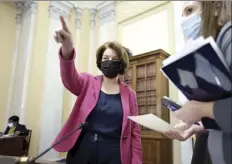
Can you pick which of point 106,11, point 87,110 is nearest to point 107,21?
point 106,11

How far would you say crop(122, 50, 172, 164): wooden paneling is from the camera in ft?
10.00

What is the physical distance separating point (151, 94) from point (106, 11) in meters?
2.41

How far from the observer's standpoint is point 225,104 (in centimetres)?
56

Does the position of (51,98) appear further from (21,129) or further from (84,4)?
(84,4)

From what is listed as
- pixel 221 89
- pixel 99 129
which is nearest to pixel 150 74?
pixel 99 129

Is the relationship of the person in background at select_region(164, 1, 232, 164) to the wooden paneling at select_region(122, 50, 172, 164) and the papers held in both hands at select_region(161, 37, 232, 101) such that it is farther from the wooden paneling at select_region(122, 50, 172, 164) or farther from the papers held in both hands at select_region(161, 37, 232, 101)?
the wooden paneling at select_region(122, 50, 172, 164)

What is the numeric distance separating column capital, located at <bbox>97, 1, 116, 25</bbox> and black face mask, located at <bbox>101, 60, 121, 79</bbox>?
142 inches

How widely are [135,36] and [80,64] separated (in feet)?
4.60

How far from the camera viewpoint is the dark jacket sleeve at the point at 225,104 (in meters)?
0.55

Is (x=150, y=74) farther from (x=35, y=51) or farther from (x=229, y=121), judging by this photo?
(x=229, y=121)

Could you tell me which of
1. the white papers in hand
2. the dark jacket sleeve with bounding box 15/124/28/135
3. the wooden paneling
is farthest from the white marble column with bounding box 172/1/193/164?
the dark jacket sleeve with bounding box 15/124/28/135

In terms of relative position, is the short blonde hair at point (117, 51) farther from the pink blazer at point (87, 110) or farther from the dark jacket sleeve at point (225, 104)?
the dark jacket sleeve at point (225, 104)

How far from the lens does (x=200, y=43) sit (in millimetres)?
554

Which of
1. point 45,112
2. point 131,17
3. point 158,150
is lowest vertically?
point 158,150
